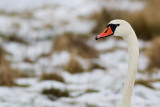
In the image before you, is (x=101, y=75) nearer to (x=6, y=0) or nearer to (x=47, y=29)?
(x=47, y=29)

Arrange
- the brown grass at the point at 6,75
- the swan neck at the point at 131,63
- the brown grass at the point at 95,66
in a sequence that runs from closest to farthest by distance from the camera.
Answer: the swan neck at the point at 131,63 < the brown grass at the point at 6,75 < the brown grass at the point at 95,66

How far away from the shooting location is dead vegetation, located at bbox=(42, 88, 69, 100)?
211 inches

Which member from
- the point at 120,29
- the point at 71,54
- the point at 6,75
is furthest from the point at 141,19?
the point at 120,29

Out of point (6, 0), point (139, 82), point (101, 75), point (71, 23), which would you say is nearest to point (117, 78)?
point (101, 75)

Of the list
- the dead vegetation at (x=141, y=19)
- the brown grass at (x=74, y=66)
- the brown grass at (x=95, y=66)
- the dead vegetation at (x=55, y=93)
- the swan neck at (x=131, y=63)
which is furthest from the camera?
the dead vegetation at (x=141, y=19)

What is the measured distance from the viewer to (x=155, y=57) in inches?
270

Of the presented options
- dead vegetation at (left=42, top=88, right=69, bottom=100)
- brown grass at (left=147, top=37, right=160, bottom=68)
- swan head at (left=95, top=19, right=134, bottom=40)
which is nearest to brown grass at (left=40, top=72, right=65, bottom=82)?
dead vegetation at (left=42, top=88, right=69, bottom=100)

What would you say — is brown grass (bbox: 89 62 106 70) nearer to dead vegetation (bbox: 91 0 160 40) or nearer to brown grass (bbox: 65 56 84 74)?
brown grass (bbox: 65 56 84 74)

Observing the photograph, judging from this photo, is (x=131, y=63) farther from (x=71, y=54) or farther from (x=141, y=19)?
(x=141, y=19)

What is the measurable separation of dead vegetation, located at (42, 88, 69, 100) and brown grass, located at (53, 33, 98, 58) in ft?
6.68

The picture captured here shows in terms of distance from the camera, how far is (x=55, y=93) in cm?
540

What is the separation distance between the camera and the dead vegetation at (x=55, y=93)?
17.6ft

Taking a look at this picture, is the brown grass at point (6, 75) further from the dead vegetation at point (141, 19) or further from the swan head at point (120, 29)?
the dead vegetation at point (141, 19)

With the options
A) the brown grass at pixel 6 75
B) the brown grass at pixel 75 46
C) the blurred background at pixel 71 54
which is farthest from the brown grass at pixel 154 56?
the brown grass at pixel 6 75
